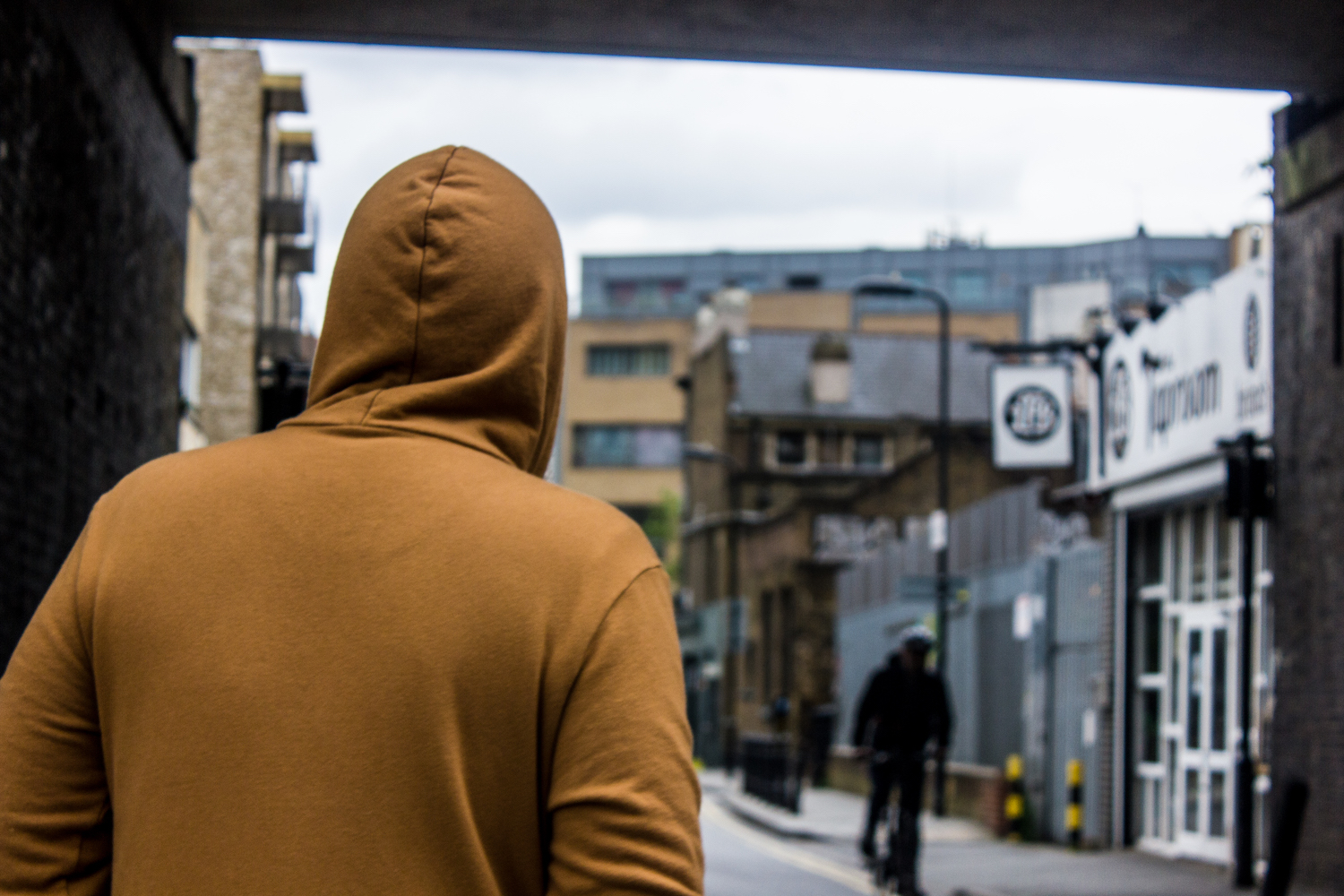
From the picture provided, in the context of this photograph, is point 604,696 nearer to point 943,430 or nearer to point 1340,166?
point 1340,166

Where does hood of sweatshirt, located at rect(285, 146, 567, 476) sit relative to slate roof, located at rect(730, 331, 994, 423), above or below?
below

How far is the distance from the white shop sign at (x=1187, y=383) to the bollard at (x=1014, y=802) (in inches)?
131

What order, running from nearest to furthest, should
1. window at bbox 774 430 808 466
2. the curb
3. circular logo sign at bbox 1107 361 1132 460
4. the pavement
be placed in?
the pavement < circular logo sign at bbox 1107 361 1132 460 < the curb < window at bbox 774 430 808 466

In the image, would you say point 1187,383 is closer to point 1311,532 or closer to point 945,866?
point 1311,532

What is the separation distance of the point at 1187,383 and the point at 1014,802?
5418 millimetres

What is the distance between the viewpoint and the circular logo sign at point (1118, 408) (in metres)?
18.1

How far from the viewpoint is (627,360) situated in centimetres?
7250

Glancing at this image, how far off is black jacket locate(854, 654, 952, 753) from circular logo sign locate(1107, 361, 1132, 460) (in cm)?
690

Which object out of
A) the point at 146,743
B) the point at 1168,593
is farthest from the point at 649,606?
the point at 1168,593

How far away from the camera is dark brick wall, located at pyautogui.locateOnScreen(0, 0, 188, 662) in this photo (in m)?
6.59

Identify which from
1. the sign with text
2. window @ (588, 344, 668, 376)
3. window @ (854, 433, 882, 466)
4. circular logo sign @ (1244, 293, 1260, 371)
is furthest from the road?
window @ (588, 344, 668, 376)

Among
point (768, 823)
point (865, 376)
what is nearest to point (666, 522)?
point (865, 376)

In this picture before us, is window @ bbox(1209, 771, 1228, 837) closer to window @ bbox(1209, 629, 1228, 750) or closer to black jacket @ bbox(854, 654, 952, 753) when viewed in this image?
window @ bbox(1209, 629, 1228, 750)

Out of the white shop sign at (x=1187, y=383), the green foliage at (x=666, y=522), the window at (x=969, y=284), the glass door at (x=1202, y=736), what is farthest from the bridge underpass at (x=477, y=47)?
the window at (x=969, y=284)
